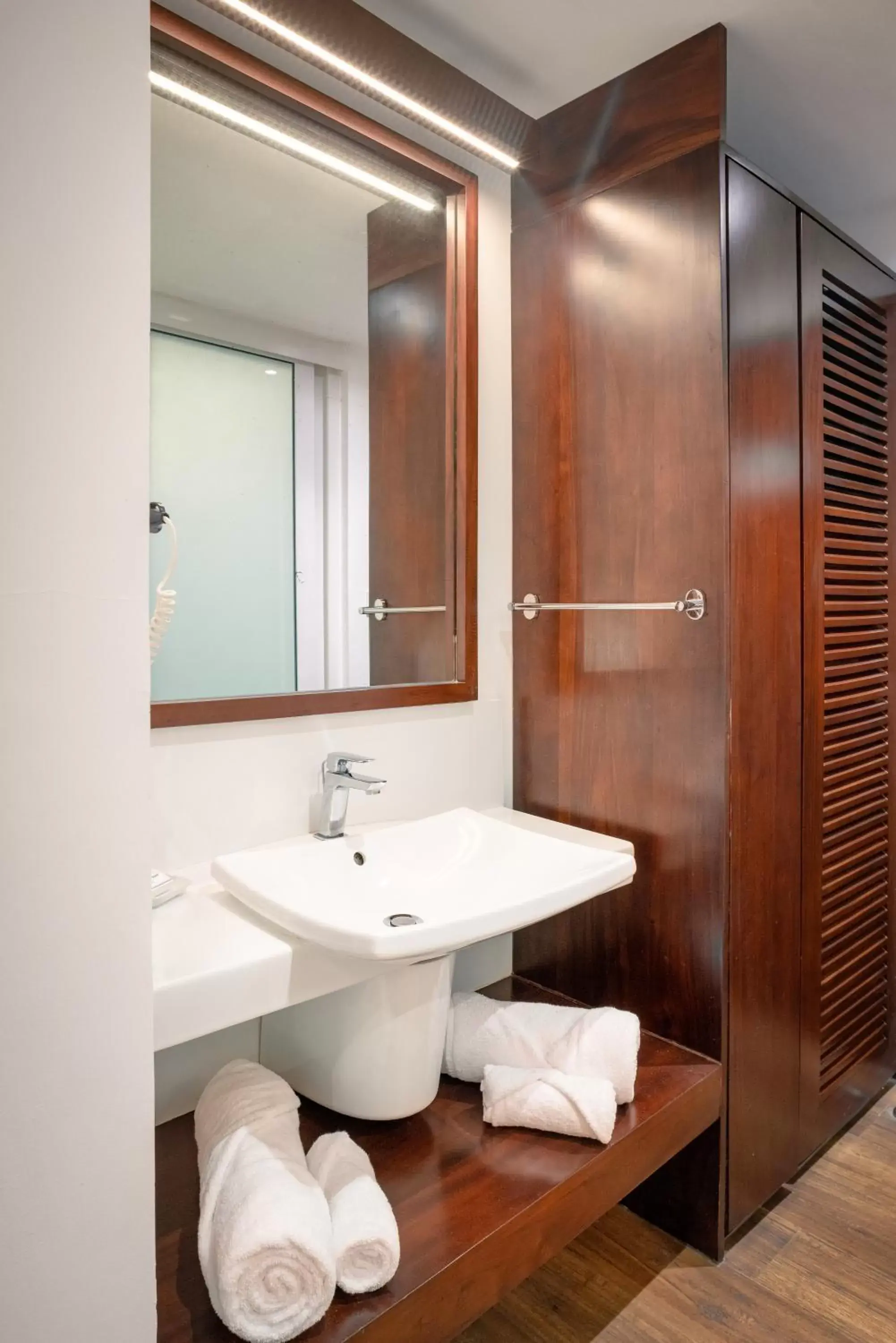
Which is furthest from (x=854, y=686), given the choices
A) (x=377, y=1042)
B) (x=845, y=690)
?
(x=377, y=1042)

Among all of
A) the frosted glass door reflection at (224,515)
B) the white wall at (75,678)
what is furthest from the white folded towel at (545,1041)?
the white wall at (75,678)

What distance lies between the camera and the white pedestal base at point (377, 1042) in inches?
52.6

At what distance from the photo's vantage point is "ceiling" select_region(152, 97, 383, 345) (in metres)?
1.39

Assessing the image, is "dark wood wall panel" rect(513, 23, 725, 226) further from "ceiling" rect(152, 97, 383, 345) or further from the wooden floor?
the wooden floor

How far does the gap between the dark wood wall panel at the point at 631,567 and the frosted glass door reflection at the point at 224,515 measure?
2.01 feet

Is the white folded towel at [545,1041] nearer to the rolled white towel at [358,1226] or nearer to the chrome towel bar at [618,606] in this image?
the rolled white towel at [358,1226]

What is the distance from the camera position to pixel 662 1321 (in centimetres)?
150

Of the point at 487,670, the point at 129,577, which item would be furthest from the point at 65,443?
the point at 487,670

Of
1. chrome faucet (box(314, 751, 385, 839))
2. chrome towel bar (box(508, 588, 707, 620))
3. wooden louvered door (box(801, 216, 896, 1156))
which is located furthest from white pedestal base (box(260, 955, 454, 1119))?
wooden louvered door (box(801, 216, 896, 1156))

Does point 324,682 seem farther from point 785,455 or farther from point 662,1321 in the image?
point 662,1321

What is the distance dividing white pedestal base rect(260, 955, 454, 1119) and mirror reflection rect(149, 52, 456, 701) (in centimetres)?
54

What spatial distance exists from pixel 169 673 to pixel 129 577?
0.67 metres

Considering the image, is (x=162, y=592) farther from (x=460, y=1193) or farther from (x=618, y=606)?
(x=460, y=1193)

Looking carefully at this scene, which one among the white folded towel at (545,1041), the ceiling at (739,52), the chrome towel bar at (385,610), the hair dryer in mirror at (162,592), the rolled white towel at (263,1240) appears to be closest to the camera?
the rolled white towel at (263,1240)
